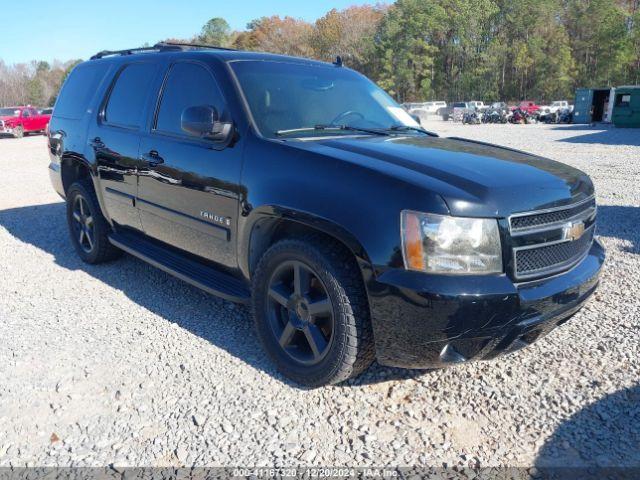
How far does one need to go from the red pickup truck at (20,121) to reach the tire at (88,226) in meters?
26.7

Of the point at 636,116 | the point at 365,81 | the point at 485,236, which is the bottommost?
the point at 636,116

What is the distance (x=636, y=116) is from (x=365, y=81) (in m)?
28.4

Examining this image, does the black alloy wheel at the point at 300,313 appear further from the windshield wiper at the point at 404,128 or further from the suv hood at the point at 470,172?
the windshield wiper at the point at 404,128

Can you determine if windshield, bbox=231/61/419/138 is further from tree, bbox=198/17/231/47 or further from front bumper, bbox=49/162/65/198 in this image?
tree, bbox=198/17/231/47

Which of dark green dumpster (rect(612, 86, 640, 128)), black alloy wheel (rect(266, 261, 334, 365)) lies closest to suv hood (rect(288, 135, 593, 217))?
black alloy wheel (rect(266, 261, 334, 365))

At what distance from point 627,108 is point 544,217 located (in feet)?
97.5

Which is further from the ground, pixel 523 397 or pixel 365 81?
pixel 365 81

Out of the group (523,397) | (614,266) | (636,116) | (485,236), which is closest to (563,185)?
(485,236)

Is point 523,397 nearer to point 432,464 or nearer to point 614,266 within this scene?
point 432,464

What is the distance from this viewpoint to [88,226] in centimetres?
512

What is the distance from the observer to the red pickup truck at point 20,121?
27.4 m

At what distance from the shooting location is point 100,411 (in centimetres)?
280

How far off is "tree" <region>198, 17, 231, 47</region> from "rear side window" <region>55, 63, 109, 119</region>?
10682 centimetres

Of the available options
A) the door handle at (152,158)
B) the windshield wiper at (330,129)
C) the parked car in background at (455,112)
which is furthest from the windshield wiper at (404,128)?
the parked car in background at (455,112)
